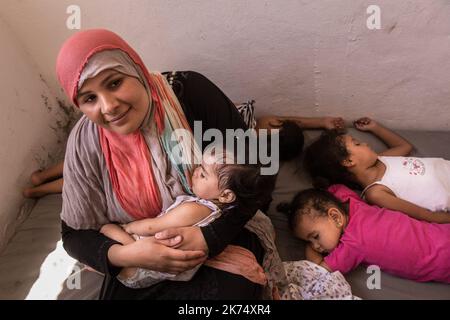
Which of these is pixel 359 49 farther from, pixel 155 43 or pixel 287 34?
pixel 155 43

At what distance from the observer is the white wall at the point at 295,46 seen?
1.53 metres

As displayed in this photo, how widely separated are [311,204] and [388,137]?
596mm

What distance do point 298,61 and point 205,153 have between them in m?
0.70

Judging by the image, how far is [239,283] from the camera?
116cm

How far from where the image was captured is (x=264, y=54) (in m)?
1.68

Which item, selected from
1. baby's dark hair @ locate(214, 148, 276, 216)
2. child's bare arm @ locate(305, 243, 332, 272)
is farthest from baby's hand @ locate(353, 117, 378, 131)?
baby's dark hair @ locate(214, 148, 276, 216)

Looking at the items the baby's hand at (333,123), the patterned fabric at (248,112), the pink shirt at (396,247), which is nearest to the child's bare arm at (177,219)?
the pink shirt at (396,247)

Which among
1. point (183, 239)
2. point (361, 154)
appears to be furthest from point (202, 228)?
point (361, 154)

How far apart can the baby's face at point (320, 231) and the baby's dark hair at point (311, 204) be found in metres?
0.02

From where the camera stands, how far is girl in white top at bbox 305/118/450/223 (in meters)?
1.52

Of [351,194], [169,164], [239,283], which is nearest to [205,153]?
[169,164]

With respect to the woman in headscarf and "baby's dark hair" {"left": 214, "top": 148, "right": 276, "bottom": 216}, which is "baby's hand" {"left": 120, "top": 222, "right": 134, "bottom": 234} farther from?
"baby's dark hair" {"left": 214, "top": 148, "right": 276, "bottom": 216}

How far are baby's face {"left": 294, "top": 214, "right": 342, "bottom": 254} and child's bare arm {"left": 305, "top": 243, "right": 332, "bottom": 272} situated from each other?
16 millimetres

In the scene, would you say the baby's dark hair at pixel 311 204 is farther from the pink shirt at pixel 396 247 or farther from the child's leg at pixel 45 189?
the child's leg at pixel 45 189
